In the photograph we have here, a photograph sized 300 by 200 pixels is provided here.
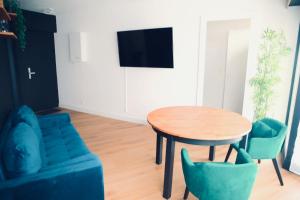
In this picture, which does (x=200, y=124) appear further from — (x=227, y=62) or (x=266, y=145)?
(x=227, y=62)

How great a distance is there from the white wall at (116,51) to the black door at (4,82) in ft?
3.88

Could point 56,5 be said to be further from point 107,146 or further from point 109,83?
point 107,146

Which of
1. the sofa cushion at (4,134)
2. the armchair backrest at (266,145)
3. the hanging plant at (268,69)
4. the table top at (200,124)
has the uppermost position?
the hanging plant at (268,69)

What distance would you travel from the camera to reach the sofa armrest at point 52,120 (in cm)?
301

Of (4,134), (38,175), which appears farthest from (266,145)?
(4,134)

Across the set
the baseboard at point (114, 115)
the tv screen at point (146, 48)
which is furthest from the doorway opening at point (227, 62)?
the baseboard at point (114, 115)

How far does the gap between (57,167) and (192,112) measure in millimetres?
1751

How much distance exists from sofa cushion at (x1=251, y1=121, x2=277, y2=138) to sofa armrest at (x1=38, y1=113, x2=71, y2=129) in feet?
8.63

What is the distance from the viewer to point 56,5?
15.6 feet

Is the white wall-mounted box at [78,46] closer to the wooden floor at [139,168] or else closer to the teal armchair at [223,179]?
the wooden floor at [139,168]

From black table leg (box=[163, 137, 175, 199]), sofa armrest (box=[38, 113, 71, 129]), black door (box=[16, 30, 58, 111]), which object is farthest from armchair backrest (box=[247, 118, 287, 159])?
black door (box=[16, 30, 58, 111])

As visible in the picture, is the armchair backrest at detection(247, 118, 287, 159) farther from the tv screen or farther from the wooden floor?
the tv screen

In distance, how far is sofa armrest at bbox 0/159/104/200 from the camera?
154cm

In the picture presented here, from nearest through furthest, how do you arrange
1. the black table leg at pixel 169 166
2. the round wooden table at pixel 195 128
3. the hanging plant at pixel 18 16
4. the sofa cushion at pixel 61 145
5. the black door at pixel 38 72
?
the round wooden table at pixel 195 128 < the black table leg at pixel 169 166 < the sofa cushion at pixel 61 145 < the hanging plant at pixel 18 16 < the black door at pixel 38 72
